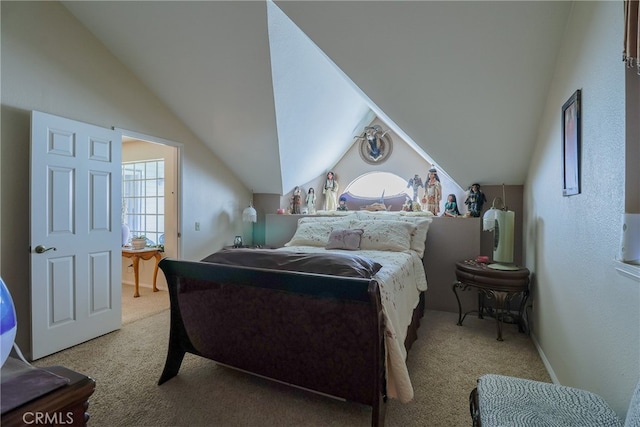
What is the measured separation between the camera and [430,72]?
237 centimetres

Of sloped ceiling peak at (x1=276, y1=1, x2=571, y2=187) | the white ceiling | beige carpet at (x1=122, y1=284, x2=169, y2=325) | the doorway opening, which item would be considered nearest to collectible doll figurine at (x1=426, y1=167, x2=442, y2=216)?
the white ceiling

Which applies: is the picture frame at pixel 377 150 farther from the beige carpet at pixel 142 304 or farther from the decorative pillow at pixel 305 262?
the beige carpet at pixel 142 304

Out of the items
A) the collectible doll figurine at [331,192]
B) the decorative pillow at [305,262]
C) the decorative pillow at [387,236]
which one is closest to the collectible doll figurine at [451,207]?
the decorative pillow at [387,236]

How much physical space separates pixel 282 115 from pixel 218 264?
79.7 inches

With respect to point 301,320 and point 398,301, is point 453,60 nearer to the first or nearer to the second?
point 398,301

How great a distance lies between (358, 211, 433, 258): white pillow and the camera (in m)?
3.33

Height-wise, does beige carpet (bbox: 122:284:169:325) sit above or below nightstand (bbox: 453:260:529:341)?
below

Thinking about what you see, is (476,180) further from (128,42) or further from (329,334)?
(128,42)

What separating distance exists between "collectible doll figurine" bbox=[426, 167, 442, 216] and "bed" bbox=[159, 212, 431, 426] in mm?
1881

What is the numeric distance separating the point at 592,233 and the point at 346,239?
209cm

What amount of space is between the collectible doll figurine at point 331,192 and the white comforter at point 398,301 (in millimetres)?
1719

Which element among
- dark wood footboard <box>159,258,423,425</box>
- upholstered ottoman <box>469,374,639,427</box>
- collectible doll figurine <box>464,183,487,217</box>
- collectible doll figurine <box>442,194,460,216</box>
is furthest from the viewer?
collectible doll figurine <box>442,194,460,216</box>

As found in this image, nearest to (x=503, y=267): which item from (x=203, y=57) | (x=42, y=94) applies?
(x=203, y=57)

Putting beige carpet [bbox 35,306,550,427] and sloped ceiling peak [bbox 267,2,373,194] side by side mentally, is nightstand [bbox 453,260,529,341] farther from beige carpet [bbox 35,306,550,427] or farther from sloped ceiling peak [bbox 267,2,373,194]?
sloped ceiling peak [bbox 267,2,373,194]
